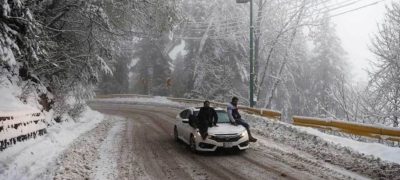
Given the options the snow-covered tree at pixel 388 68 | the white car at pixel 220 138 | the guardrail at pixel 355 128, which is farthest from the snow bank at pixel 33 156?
the snow-covered tree at pixel 388 68

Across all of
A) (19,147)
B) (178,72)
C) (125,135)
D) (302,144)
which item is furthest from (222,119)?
(178,72)

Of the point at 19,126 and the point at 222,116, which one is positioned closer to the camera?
the point at 19,126

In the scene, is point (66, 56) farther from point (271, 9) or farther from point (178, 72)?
point (178, 72)

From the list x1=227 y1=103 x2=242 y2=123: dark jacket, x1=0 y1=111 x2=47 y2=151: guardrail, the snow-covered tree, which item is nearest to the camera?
x1=0 y1=111 x2=47 y2=151: guardrail

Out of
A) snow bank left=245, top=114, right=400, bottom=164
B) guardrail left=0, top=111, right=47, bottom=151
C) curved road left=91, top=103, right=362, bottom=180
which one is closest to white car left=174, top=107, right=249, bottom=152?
curved road left=91, top=103, right=362, bottom=180

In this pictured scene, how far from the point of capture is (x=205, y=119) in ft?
45.4

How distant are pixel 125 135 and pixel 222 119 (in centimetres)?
502

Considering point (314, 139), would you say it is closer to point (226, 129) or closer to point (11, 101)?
point (226, 129)

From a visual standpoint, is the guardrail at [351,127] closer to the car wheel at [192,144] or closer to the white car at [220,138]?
the white car at [220,138]

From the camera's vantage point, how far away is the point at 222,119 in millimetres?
15156

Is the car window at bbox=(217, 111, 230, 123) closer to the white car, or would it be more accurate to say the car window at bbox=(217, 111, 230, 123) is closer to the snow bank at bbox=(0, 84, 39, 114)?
the white car

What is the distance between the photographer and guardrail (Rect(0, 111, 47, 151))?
11.6 m

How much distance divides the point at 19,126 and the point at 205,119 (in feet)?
18.1

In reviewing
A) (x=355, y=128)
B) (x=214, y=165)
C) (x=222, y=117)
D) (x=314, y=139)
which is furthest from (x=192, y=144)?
(x=355, y=128)
